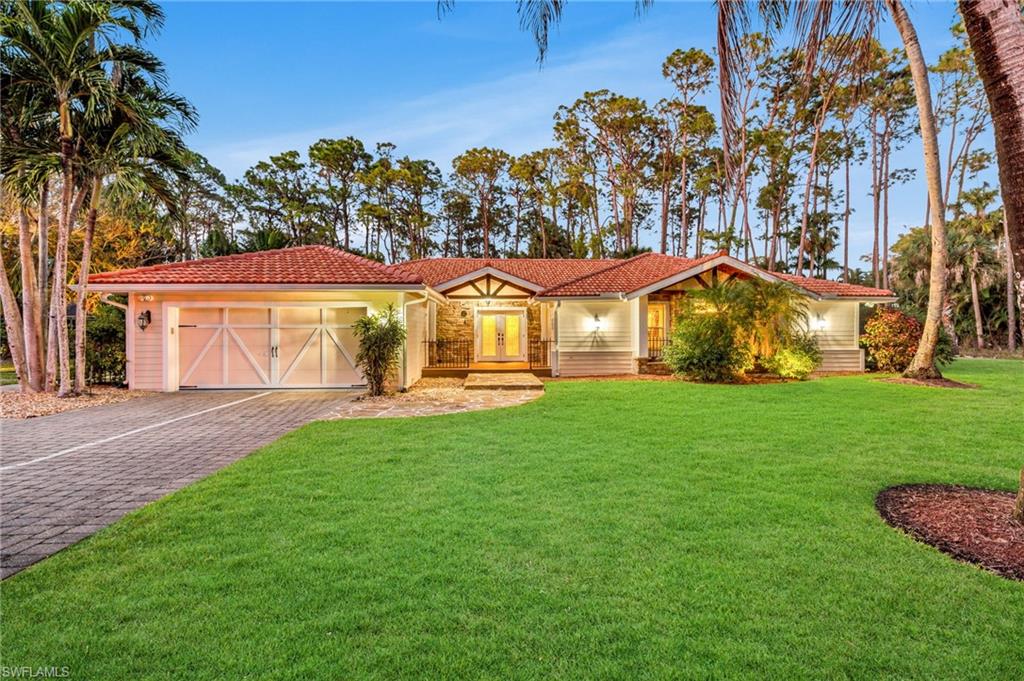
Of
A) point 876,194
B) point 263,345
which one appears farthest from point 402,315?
point 876,194

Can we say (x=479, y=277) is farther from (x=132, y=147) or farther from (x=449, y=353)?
(x=132, y=147)

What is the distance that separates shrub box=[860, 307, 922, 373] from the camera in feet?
51.2

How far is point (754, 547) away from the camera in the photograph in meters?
3.48

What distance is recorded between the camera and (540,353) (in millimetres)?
18109

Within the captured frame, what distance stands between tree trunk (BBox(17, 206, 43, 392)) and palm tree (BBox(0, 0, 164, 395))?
1585mm

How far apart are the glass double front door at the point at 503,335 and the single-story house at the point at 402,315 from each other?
0.04 metres

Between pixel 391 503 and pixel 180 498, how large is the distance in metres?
2.05

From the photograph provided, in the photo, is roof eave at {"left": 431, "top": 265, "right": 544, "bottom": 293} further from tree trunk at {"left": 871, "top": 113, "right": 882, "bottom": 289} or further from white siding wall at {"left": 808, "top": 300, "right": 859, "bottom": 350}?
tree trunk at {"left": 871, "top": 113, "right": 882, "bottom": 289}

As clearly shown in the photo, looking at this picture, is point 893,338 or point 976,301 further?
point 976,301

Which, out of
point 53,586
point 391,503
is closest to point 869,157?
point 391,503

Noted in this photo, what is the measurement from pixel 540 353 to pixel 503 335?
6.02 feet

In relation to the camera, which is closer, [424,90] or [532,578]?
[532,578]

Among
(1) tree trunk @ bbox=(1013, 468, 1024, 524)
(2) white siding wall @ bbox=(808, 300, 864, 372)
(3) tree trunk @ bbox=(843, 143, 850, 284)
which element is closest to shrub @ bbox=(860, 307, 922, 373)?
(2) white siding wall @ bbox=(808, 300, 864, 372)

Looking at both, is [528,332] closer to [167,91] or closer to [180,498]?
[167,91]
